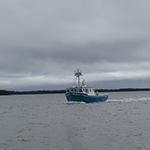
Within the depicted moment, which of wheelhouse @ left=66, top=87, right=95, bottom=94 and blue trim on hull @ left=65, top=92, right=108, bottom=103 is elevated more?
wheelhouse @ left=66, top=87, right=95, bottom=94

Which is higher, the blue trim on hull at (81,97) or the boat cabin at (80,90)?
the boat cabin at (80,90)

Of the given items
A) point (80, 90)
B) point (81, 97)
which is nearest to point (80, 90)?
point (80, 90)

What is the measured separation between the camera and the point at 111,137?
2252cm

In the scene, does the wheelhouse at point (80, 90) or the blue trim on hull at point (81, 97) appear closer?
the blue trim on hull at point (81, 97)

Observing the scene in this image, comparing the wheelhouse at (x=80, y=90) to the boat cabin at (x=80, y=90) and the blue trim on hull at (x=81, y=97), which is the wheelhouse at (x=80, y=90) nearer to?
the boat cabin at (x=80, y=90)

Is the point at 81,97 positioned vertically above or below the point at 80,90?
below

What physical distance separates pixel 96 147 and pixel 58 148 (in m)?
3.15

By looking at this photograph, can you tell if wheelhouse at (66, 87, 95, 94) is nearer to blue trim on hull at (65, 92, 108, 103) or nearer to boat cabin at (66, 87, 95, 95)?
boat cabin at (66, 87, 95, 95)

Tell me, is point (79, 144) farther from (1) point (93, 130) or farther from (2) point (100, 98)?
(2) point (100, 98)

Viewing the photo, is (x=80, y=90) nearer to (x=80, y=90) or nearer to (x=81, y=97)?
(x=80, y=90)

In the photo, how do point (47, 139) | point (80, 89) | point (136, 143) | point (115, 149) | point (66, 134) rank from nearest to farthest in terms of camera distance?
1. point (115, 149)
2. point (136, 143)
3. point (47, 139)
4. point (66, 134)
5. point (80, 89)

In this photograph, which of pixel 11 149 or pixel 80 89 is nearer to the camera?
pixel 11 149

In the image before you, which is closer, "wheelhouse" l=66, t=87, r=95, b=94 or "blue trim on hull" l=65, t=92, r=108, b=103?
"blue trim on hull" l=65, t=92, r=108, b=103

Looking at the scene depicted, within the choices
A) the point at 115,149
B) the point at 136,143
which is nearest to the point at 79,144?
the point at 115,149
